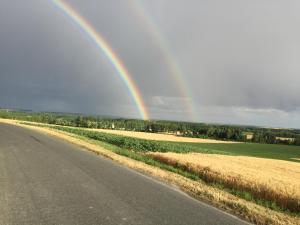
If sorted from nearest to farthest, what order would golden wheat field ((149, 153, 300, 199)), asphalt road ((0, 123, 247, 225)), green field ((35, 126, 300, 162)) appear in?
asphalt road ((0, 123, 247, 225)), golden wheat field ((149, 153, 300, 199)), green field ((35, 126, 300, 162))

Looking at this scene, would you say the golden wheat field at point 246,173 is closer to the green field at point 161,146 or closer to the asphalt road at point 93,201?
the asphalt road at point 93,201

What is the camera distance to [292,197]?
12633 millimetres

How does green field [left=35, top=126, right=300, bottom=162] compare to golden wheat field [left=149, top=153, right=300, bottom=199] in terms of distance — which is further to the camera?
green field [left=35, top=126, right=300, bottom=162]

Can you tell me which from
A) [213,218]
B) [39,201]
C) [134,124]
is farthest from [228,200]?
[134,124]

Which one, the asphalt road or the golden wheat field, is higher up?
the asphalt road

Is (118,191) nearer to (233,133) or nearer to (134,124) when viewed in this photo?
(233,133)

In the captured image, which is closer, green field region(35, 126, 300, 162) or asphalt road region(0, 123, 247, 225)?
asphalt road region(0, 123, 247, 225)

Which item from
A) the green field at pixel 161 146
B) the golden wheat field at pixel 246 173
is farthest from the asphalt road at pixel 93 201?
the green field at pixel 161 146

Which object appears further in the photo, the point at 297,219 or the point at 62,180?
the point at 62,180

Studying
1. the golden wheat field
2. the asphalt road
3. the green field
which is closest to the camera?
the asphalt road

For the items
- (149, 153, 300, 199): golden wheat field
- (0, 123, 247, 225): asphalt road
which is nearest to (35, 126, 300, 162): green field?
(149, 153, 300, 199): golden wheat field

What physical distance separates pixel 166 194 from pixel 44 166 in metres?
7.00

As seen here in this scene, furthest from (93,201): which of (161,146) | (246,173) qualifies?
(161,146)

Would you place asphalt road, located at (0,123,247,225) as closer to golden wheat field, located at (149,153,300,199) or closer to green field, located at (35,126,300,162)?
golden wheat field, located at (149,153,300,199)
